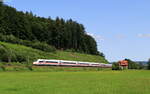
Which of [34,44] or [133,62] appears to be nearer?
[34,44]

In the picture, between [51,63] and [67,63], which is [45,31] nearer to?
[67,63]

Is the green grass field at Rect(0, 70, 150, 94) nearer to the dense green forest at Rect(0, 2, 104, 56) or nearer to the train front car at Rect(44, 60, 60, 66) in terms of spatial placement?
the train front car at Rect(44, 60, 60, 66)

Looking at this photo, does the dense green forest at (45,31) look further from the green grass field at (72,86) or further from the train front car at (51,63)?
the green grass field at (72,86)

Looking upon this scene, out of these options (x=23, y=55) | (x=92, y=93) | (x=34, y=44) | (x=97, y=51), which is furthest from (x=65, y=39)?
(x=92, y=93)

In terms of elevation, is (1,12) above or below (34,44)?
above

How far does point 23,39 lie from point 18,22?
7597 millimetres

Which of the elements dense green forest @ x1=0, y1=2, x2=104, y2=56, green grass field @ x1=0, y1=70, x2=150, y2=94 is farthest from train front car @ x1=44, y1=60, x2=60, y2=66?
green grass field @ x1=0, y1=70, x2=150, y2=94

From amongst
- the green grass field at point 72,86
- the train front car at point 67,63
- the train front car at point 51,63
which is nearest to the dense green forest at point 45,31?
the train front car at point 67,63

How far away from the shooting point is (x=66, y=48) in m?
174

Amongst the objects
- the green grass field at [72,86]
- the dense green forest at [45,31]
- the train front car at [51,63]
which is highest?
the dense green forest at [45,31]

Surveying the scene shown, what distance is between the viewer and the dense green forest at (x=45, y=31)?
5468 inches

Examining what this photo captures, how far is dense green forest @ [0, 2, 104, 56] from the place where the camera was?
13888 cm

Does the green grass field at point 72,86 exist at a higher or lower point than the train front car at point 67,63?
lower

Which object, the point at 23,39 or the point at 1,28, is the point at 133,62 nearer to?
the point at 23,39
